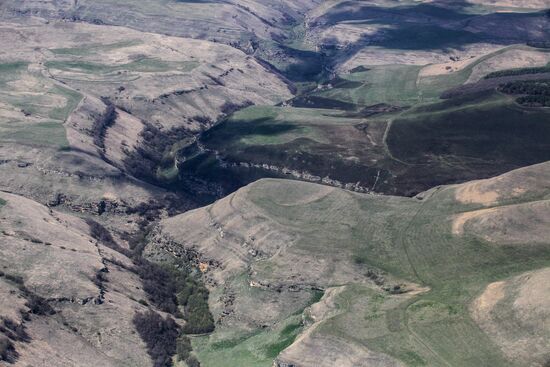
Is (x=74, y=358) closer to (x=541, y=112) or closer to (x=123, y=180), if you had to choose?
(x=123, y=180)

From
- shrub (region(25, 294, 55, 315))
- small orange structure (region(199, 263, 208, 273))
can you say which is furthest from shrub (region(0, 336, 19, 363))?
small orange structure (region(199, 263, 208, 273))

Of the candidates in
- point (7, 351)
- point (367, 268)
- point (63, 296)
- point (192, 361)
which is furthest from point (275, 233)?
point (7, 351)

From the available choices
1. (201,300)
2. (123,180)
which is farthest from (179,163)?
(201,300)

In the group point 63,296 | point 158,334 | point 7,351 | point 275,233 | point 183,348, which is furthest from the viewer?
point 275,233

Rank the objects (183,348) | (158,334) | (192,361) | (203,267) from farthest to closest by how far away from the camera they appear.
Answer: (203,267) → (158,334) → (183,348) → (192,361)

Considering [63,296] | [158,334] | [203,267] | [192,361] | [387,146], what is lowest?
[203,267]

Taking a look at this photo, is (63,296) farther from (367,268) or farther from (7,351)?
(367,268)

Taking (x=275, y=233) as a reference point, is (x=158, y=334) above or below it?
below

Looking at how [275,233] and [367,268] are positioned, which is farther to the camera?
[275,233]

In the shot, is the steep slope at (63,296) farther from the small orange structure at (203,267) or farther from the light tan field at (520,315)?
the light tan field at (520,315)
